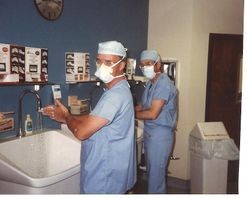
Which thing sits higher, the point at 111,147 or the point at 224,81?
the point at 224,81

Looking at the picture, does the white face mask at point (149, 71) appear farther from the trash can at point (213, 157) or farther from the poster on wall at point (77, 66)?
the trash can at point (213, 157)

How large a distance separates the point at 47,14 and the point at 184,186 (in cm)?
218

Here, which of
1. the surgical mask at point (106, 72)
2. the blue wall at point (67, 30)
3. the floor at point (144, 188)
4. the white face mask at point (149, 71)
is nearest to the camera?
the surgical mask at point (106, 72)

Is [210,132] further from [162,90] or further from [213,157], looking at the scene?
[162,90]

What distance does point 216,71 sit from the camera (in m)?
3.23

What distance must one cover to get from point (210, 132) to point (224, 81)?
90 cm

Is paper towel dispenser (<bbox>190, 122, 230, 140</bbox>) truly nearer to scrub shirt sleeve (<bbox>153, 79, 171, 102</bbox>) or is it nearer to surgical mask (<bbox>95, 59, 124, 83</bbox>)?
scrub shirt sleeve (<bbox>153, 79, 171, 102</bbox>)

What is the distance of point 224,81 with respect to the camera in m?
3.29

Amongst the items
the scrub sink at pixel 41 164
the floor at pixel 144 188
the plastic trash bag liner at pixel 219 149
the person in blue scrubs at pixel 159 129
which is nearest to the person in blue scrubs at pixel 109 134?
the scrub sink at pixel 41 164

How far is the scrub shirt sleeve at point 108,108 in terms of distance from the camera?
4.48 feet

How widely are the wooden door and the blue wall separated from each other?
2.80ft

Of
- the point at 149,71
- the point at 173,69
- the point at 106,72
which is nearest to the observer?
the point at 106,72

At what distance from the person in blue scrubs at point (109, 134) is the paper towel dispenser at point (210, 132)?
49.2 inches

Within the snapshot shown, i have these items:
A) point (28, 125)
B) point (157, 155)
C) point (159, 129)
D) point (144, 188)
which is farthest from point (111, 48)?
point (144, 188)
